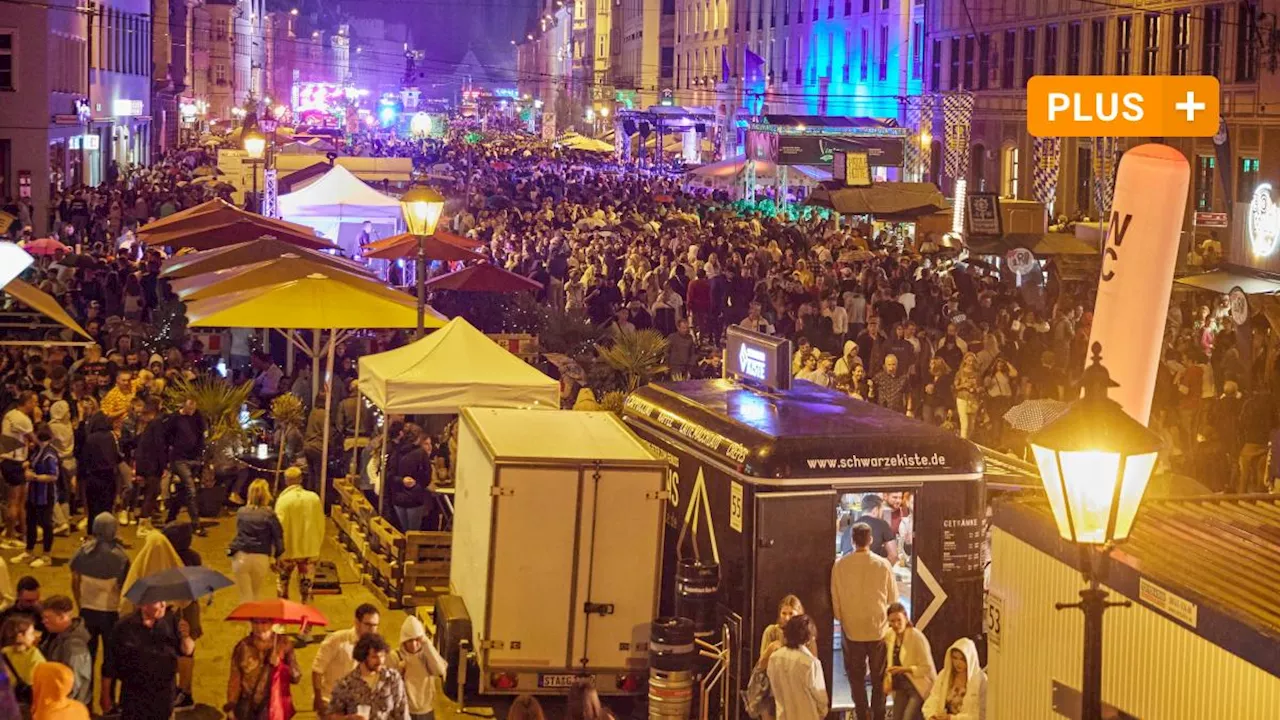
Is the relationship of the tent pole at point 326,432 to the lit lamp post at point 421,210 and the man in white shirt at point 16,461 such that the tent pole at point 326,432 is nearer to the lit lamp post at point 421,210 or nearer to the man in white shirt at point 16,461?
the lit lamp post at point 421,210

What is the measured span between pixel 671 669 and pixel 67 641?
353cm

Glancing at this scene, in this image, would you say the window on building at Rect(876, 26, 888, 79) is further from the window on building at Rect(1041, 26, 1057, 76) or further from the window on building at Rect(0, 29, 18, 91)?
the window on building at Rect(0, 29, 18, 91)

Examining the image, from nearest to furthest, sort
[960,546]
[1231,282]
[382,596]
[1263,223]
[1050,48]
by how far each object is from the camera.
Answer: [960,546]
[382,596]
[1231,282]
[1263,223]
[1050,48]

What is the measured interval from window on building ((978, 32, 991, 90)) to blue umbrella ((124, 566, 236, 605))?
44.3 meters

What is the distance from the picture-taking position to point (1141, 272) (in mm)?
9281

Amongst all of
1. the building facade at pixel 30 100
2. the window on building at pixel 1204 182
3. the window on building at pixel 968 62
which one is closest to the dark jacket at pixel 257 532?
the window on building at pixel 1204 182

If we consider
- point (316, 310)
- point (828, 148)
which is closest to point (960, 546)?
point (316, 310)

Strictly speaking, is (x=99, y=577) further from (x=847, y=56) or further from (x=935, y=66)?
(x=847, y=56)

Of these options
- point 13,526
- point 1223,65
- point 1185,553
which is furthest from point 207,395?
point 1223,65

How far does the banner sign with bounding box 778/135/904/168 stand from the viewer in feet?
151

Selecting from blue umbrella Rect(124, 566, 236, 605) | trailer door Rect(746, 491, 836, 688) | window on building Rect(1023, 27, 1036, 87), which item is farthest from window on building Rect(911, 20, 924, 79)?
blue umbrella Rect(124, 566, 236, 605)

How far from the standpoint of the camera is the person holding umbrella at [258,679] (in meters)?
10.4

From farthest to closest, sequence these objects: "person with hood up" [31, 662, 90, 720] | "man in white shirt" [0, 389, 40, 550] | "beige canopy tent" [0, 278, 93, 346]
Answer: "man in white shirt" [0, 389, 40, 550]
"beige canopy tent" [0, 278, 93, 346]
"person with hood up" [31, 662, 90, 720]

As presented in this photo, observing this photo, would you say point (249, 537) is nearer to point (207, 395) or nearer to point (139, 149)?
point (207, 395)
